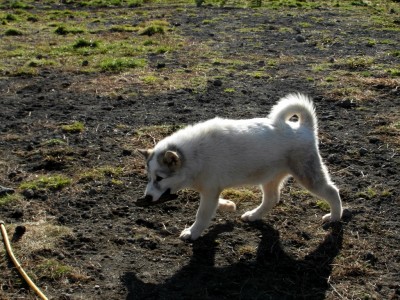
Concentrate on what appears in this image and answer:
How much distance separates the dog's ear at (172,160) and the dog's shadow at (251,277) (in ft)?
2.84

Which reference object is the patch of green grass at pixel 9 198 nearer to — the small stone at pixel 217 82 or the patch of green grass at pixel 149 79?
the patch of green grass at pixel 149 79

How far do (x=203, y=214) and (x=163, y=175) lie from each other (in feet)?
2.01

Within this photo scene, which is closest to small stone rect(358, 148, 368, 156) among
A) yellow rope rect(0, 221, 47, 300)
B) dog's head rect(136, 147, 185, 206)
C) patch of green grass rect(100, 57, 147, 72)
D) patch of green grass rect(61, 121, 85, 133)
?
dog's head rect(136, 147, 185, 206)

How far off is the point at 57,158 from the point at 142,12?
53.0ft

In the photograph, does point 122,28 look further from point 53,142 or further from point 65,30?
point 53,142

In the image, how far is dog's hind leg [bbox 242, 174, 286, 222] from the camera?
A: 6.13 m

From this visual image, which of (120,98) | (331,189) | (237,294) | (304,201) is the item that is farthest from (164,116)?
(237,294)

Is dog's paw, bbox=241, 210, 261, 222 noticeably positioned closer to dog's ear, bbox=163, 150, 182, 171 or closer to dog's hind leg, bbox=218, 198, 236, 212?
dog's hind leg, bbox=218, 198, 236, 212

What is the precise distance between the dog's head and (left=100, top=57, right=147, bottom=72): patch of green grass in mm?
7051

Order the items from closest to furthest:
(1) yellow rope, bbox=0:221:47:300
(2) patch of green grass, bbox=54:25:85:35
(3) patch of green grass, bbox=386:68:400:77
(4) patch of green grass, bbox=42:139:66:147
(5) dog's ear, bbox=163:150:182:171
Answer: (1) yellow rope, bbox=0:221:47:300, (5) dog's ear, bbox=163:150:182:171, (4) patch of green grass, bbox=42:139:66:147, (3) patch of green grass, bbox=386:68:400:77, (2) patch of green grass, bbox=54:25:85:35

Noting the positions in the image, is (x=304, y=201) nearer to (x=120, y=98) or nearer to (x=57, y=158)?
(x=57, y=158)

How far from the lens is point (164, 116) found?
362 inches

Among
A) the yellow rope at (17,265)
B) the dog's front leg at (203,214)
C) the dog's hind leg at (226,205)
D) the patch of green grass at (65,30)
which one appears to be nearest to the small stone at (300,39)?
the patch of green grass at (65,30)

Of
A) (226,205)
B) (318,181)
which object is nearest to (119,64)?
(226,205)
